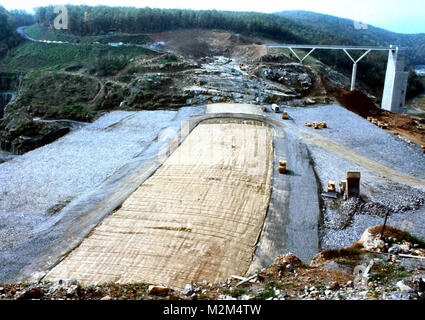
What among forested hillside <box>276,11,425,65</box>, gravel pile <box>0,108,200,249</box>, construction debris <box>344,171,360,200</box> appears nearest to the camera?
construction debris <box>344,171,360,200</box>

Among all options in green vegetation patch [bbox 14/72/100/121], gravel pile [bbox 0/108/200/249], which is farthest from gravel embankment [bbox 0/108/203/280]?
green vegetation patch [bbox 14/72/100/121]

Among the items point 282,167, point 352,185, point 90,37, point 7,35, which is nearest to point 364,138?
point 282,167

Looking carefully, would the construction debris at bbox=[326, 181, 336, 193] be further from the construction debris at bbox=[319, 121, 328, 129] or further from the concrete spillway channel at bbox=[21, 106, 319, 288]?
the construction debris at bbox=[319, 121, 328, 129]

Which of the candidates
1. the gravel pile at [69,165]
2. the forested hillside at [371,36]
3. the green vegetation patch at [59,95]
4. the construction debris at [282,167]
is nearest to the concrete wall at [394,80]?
the gravel pile at [69,165]

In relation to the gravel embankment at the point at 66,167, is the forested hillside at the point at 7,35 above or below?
above

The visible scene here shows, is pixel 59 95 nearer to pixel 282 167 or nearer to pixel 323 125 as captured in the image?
pixel 323 125

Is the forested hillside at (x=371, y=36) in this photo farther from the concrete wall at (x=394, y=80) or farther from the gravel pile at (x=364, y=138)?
the gravel pile at (x=364, y=138)
